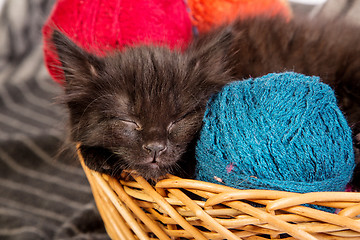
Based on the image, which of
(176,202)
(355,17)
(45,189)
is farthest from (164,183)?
(355,17)

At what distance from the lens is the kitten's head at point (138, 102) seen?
91 centimetres

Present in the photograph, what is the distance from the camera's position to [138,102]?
930mm

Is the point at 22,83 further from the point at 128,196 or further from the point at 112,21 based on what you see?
the point at 128,196

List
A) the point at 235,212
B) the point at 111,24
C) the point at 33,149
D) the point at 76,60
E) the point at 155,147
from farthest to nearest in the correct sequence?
the point at 33,149, the point at 111,24, the point at 76,60, the point at 155,147, the point at 235,212

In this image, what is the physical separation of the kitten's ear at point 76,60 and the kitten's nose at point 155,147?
29cm

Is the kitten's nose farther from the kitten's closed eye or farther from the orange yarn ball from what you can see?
the orange yarn ball

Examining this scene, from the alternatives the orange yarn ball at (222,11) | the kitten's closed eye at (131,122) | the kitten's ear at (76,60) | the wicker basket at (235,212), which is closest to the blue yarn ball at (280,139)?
the wicker basket at (235,212)

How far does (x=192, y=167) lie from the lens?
0.98m

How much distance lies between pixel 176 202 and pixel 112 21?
2.38 ft

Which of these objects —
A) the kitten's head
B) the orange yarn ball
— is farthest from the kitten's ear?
the orange yarn ball

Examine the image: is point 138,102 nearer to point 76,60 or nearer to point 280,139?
point 76,60

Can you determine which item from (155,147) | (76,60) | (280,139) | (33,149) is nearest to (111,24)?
(76,60)

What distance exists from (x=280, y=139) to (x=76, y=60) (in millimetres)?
626

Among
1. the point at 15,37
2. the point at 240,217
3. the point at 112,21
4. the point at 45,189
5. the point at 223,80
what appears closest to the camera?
the point at 240,217
